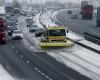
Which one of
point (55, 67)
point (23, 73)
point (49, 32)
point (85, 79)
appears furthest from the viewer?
point (49, 32)

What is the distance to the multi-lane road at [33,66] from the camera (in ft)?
92.1

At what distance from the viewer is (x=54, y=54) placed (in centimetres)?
4031

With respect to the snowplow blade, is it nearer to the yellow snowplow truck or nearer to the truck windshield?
the yellow snowplow truck

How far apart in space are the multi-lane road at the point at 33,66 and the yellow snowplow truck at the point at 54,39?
2.06m

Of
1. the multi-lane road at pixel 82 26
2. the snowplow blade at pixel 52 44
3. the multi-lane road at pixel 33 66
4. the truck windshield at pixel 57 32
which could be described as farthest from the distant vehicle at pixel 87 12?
the multi-lane road at pixel 33 66

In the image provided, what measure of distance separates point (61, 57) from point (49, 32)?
26.8 feet

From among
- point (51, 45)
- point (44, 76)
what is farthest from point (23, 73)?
point (51, 45)

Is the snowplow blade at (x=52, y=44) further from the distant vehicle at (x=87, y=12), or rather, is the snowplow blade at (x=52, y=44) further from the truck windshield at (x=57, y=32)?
the distant vehicle at (x=87, y=12)

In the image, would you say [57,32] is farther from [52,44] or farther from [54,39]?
[52,44]

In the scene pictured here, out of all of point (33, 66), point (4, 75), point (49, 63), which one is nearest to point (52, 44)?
point (49, 63)

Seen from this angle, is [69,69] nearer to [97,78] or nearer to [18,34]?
[97,78]

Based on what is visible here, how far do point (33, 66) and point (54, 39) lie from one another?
42.4ft

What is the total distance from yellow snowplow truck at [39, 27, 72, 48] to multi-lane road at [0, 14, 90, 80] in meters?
2.06

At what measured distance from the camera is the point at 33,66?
32.6 m
